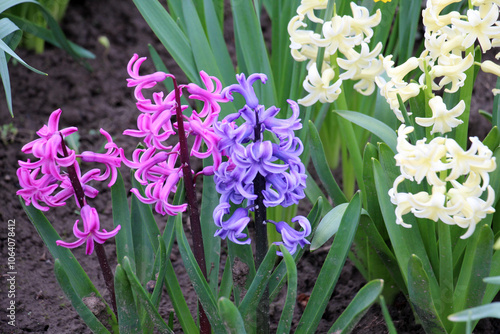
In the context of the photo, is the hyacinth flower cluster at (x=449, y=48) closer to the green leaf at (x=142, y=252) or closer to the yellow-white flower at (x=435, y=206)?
the yellow-white flower at (x=435, y=206)

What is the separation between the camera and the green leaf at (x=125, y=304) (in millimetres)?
1276

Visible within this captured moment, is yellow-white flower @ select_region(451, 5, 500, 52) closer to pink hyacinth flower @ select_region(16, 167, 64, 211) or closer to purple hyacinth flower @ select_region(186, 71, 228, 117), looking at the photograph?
purple hyacinth flower @ select_region(186, 71, 228, 117)

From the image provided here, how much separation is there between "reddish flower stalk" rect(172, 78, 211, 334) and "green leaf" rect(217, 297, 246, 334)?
22 cm

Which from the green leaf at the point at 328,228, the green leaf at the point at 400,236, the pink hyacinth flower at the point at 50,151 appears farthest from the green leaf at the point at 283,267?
the pink hyacinth flower at the point at 50,151

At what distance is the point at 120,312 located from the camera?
4.40 feet

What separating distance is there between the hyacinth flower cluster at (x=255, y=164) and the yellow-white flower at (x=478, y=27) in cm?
44

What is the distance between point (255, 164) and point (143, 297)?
0.42 m

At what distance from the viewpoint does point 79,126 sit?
108 inches

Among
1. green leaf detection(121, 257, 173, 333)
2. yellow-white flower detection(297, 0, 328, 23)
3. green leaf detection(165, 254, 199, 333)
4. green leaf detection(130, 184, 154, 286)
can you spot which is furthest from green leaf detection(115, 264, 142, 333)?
yellow-white flower detection(297, 0, 328, 23)

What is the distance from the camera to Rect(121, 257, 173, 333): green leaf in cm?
125

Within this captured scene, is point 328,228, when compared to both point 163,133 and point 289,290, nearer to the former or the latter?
point 289,290

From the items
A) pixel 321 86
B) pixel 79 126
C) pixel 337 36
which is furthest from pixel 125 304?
pixel 79 126

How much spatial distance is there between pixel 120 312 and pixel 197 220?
29cm

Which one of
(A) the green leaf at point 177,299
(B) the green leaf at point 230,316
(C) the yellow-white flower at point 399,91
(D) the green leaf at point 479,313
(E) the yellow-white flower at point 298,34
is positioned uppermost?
(E) the yellow-white flower at point 298,34
